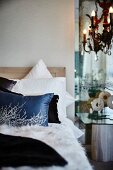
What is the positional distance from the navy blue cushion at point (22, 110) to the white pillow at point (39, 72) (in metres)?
0.84

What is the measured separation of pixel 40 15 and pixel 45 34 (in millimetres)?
275

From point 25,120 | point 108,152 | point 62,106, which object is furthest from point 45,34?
point 108,152

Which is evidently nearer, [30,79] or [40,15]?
[30,79]

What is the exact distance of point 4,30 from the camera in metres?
3.58

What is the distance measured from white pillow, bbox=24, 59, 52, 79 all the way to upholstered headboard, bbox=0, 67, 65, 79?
95 millimetres

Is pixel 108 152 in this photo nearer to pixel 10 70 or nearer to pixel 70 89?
pixel 70 89

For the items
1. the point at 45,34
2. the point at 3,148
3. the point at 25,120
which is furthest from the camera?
the point at 45,34

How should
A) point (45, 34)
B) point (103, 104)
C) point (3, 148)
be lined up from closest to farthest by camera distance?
point (3, 148) → point (103, 104) → point (45, 34)

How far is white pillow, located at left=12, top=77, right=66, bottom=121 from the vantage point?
3150mm

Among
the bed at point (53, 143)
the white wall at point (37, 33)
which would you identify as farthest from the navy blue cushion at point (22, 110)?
the white wall at point (37, 33)

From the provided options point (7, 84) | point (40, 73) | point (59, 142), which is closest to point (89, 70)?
point (40, 73)

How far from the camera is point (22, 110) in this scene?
252 centimetres

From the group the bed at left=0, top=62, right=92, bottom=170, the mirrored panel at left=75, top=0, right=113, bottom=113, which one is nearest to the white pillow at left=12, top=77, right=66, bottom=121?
the bed at left=0, top=62, right=92, bottom=170

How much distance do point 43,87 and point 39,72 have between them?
13.7 inches
